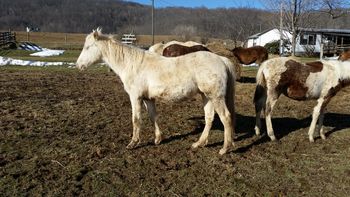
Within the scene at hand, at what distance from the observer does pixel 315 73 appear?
758 cm

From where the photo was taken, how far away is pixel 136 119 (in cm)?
678

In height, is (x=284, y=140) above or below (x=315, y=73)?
below

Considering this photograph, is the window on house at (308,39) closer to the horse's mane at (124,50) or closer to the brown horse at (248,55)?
the brown horse at (248,55)

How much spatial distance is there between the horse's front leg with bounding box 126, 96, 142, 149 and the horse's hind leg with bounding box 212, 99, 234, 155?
1375mm

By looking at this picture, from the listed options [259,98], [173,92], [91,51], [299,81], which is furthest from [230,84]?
[91,51]

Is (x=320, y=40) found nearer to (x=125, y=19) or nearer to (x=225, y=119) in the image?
(x=225, y=119)

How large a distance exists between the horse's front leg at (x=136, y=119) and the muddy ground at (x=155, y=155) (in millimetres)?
150

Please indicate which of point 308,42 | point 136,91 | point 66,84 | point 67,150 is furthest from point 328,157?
point 308,42

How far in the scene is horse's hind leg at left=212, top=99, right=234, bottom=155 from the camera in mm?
6484

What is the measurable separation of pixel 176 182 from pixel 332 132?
4.63 meters

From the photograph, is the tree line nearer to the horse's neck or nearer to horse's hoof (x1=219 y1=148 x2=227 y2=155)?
the horse's neck

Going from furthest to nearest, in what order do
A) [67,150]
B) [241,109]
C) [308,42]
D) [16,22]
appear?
[16,22] < [308,42] < [241,109] < [67,150]

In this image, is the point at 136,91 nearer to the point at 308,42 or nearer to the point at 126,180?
the point at 126,180

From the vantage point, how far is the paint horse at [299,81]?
7.50 metres
